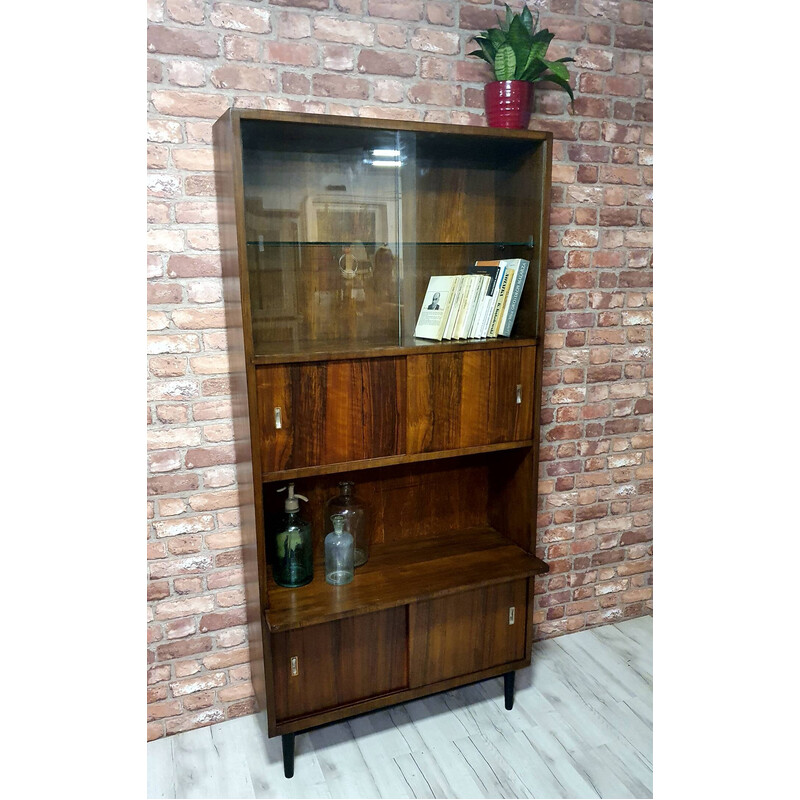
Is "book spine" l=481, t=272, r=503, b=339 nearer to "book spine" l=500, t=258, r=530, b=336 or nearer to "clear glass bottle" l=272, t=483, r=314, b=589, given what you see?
"book spine" l=500, t=258, r=530, b=336

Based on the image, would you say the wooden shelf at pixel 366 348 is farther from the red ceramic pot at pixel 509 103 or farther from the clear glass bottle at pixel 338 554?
the red ceramic pot at pixel 509 103

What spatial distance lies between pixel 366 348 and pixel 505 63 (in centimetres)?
100

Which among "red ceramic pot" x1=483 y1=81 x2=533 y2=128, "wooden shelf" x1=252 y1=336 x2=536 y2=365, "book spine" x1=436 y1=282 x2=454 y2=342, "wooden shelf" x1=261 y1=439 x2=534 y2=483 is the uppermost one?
"red ceramic pot" x1=483 y1=81 x2=533 y2=128

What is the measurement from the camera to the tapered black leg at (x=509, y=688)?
7.15 ft

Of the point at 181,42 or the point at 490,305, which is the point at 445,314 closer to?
the point at 490,305

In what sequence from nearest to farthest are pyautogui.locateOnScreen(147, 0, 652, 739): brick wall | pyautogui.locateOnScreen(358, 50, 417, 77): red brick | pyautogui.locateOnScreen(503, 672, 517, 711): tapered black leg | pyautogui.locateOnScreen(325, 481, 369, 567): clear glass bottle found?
1. pyautogui.locateOnScreen(147, 0, 652, 739): brick wall
2. pyautogui.locateOnScreen(358, 50, 417, 77): red brick
3. pyautogui.locateOnScreen(325, 481, 369, 567): clear glass bottle
4. pyautogui.locateOnScreen(503, 672, 517, 711): tapered black leg

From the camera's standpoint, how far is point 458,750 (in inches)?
79.1

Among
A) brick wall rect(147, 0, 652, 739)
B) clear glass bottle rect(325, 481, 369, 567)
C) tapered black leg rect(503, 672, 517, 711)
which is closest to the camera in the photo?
brick wall rect(147, 0, 652, 739)

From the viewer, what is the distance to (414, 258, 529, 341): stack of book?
197 centimetres

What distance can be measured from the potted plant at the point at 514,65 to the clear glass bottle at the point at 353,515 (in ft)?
4.18

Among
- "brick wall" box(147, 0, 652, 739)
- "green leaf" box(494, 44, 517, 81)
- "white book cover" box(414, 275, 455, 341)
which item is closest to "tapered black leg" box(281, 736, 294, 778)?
"brick wall" box(147, 0, 652, 739)

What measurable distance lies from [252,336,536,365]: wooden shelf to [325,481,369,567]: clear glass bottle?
478 mm

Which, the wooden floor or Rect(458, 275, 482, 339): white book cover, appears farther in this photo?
Rect(458, 275, 482, 339): white book cover
